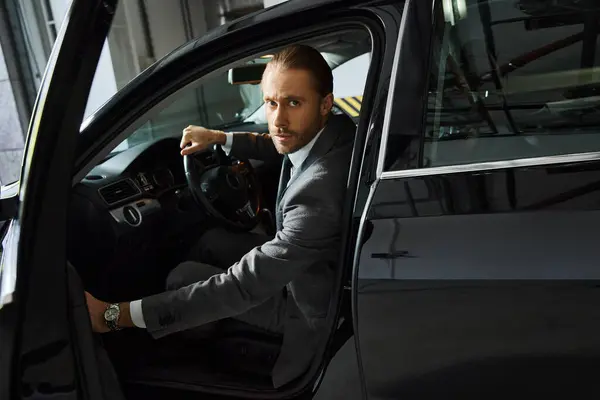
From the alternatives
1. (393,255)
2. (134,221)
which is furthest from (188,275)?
(393,255)

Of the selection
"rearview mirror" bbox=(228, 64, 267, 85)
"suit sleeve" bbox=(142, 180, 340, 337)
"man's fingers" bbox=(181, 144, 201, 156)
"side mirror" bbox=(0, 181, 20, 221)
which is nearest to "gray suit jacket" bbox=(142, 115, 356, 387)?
"suit sleeve" bbox=(142, 180, 340, 337)

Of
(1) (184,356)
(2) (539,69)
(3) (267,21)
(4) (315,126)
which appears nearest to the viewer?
(2) (539,69)

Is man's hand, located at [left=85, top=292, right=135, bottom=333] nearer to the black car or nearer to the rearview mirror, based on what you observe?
the black car

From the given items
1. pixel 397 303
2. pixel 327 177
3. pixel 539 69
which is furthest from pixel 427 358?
pixel 539 69

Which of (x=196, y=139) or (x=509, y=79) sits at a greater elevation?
(x=509, y=79)

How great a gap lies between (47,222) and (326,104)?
0.75 metres

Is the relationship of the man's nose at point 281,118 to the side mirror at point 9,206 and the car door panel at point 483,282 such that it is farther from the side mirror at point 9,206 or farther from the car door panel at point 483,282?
the side mirror at point 9,206

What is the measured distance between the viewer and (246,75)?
2.00m

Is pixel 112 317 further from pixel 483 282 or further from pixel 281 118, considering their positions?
pixel 483 282

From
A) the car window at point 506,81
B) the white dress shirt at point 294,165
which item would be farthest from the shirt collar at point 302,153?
the car window at point 506,81

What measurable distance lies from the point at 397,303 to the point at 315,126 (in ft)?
1.80

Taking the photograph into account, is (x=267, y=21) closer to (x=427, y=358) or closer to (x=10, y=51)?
(x=427, y=358)

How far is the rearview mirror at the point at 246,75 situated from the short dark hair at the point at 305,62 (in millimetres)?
599

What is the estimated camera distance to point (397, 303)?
1018 millimetres
